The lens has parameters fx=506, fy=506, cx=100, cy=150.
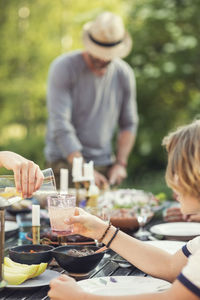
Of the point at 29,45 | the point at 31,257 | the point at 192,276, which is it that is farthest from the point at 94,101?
the point at 29,45

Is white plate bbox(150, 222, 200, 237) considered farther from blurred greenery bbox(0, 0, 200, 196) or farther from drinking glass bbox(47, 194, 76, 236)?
blurred greenery bbox(0, 0, 200, 196)

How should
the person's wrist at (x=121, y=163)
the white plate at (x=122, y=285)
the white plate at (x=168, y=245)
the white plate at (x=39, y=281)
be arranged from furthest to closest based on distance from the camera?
the person's wrist at (x=121, y=163), the white plate at (x=168, y=245), the white plate at (x=39, y=281), the white plate at (x=122, y=285)

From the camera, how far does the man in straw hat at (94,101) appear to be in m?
4.25

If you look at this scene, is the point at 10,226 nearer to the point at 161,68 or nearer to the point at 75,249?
the point at 75,249

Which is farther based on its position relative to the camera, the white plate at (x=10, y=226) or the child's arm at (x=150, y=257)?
the white plate at (x=10, y=226)

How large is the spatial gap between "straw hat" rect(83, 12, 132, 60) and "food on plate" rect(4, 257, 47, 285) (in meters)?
2.59

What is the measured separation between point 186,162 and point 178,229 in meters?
1.11

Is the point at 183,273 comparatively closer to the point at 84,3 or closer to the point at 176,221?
the point at 176,221

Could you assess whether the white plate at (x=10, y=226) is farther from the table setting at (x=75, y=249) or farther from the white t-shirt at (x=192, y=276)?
the white t-shirt at (x=192, y=276)

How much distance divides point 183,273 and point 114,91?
10.8 feet

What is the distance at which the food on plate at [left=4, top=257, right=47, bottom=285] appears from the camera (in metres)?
1.83

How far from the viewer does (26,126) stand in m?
12.4

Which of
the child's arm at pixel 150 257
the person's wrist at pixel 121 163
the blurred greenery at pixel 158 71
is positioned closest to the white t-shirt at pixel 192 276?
the child's arm at pixel 150 257

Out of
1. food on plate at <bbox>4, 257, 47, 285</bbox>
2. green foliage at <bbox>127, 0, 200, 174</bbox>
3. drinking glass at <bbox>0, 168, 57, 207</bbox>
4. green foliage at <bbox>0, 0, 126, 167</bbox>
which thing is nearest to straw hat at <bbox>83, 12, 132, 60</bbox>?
drinking glass at <bbox>0, 168, 57, 207</bbox>
